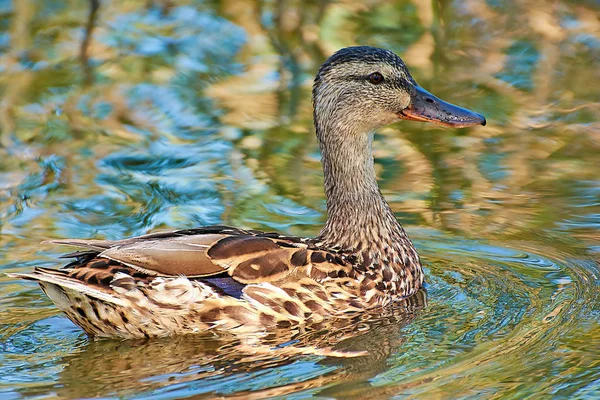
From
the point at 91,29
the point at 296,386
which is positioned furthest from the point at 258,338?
the point at 91,29

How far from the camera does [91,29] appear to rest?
14.4 metres

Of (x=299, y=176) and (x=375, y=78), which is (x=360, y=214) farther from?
(x=299, y=176)

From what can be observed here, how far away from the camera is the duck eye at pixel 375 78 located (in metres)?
8.04

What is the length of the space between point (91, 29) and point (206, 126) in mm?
3634

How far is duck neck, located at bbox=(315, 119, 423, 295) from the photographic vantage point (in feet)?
25.4

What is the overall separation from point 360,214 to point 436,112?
881 millimetres

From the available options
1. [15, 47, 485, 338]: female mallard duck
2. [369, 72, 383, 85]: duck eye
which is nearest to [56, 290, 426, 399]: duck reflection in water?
[15, 47, 485, 338]: female mallard duck

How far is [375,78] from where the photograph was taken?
8.05 meters

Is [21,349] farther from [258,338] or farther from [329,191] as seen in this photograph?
[329,191]

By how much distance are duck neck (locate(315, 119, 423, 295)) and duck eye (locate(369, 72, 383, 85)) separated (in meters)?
0.35

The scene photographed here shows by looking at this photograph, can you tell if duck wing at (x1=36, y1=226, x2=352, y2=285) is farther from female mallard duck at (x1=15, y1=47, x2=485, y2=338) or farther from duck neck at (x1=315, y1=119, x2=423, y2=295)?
duck neck at (x1=315, y1=119, x2=423, y2=295)

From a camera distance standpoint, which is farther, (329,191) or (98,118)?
(98,118)

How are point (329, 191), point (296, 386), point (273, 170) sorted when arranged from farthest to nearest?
point (273, 170) → point (329, 191) → point (296, 386)

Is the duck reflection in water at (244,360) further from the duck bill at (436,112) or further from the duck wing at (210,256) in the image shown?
the duck bill at (436,112)
